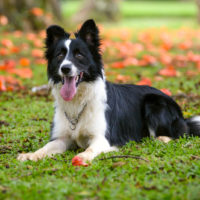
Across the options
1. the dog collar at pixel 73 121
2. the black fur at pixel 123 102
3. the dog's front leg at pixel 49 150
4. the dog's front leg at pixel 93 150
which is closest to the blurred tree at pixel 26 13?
the black fur at pixel 123 102

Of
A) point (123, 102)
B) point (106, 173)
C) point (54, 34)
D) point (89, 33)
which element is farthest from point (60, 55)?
point (106, 173)

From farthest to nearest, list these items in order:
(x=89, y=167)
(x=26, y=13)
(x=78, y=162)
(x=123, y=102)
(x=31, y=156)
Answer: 1. (x=26, y=13)
2. (x=123, y=102)
3. (x=31, y=156)
4. (x=78, y=162)
5. (x=89, y=167)

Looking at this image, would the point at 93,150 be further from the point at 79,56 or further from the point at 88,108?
the point at 79,56

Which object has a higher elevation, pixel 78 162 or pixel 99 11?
pixel 99 11


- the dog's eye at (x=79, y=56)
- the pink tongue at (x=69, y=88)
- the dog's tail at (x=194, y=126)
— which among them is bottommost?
the dog's tail at (x=194, y=126)

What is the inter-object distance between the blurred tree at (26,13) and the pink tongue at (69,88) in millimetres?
9887

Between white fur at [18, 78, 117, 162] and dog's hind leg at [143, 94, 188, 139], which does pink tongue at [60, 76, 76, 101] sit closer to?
white fur at [18, 78, 117, 162]

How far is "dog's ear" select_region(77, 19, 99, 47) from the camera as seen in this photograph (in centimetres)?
499

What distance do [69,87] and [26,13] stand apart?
1040 centimetres

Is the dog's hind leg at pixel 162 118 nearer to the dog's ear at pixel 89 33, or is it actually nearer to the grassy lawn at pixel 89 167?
the grassy lawn at pixel 89 167

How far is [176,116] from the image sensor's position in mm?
5645

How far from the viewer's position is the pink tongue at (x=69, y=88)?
4805mm

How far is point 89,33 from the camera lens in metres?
5.04

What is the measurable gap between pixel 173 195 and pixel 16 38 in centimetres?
1129
